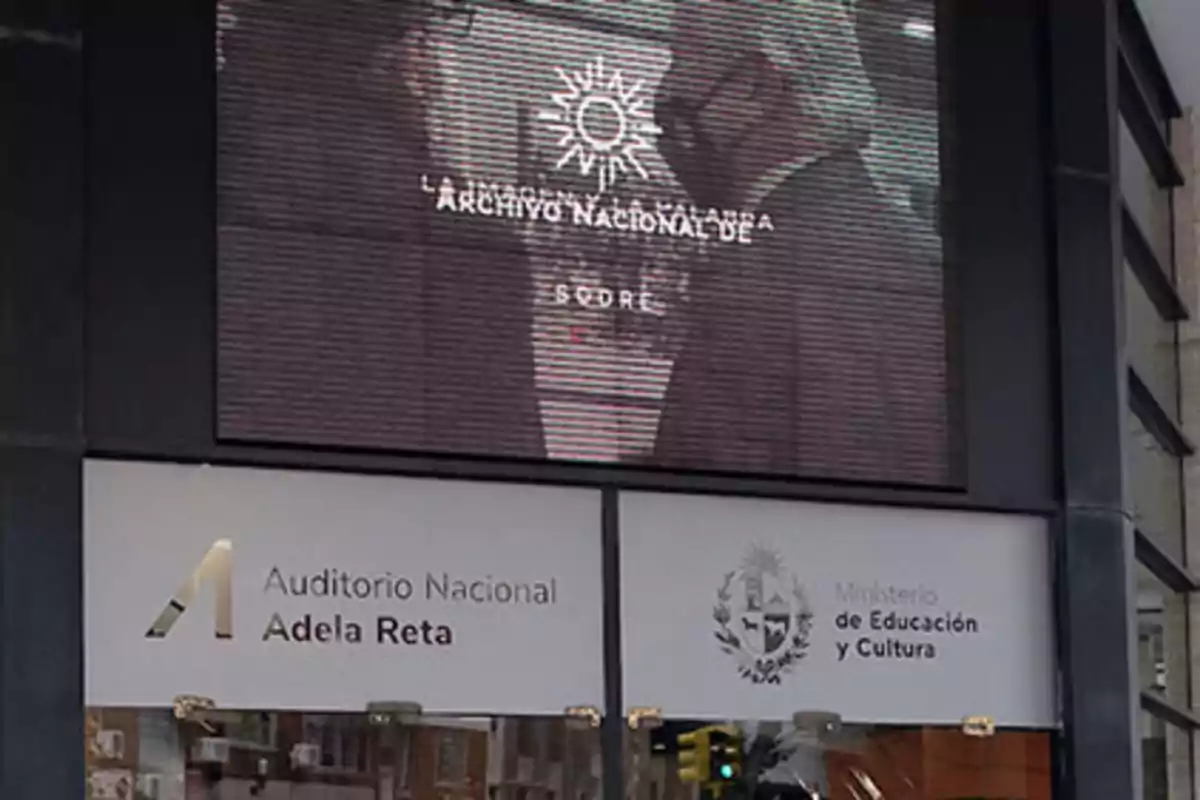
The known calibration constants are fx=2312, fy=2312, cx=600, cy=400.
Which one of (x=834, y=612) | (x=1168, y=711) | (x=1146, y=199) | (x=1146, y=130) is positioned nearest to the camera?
(x=834, y=612)

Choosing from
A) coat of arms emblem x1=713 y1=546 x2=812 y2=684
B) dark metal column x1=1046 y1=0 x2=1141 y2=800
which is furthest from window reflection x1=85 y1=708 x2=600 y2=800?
dark metal column x1=1046 y1=0 x2=1141 y2=800

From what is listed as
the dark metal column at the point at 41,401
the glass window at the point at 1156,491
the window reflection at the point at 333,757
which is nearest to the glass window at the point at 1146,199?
the glass window at the point at 1156,491

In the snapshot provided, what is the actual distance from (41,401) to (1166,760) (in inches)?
249

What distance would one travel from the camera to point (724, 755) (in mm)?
8086

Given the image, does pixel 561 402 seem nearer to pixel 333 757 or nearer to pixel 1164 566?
pixel 333 757

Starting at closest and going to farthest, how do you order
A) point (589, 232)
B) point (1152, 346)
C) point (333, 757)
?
1. point (333, 757)
2. point (589, 232)
3. point (1152, 346)

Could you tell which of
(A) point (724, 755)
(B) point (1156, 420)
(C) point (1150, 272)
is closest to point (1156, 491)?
(B) point (1156, 420)

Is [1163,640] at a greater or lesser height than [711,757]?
greater

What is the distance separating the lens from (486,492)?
25.8ft

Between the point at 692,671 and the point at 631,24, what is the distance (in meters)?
2.30

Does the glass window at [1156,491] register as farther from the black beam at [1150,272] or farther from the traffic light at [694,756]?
the traffic light at [694,756]

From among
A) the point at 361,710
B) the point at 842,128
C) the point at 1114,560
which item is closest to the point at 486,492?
the point at 361,710

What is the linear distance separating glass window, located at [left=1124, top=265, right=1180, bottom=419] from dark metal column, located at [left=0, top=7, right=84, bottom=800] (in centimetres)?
554

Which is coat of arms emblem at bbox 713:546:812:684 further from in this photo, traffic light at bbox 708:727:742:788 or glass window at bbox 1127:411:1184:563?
glass window at bbox 1127:411:1184:563
